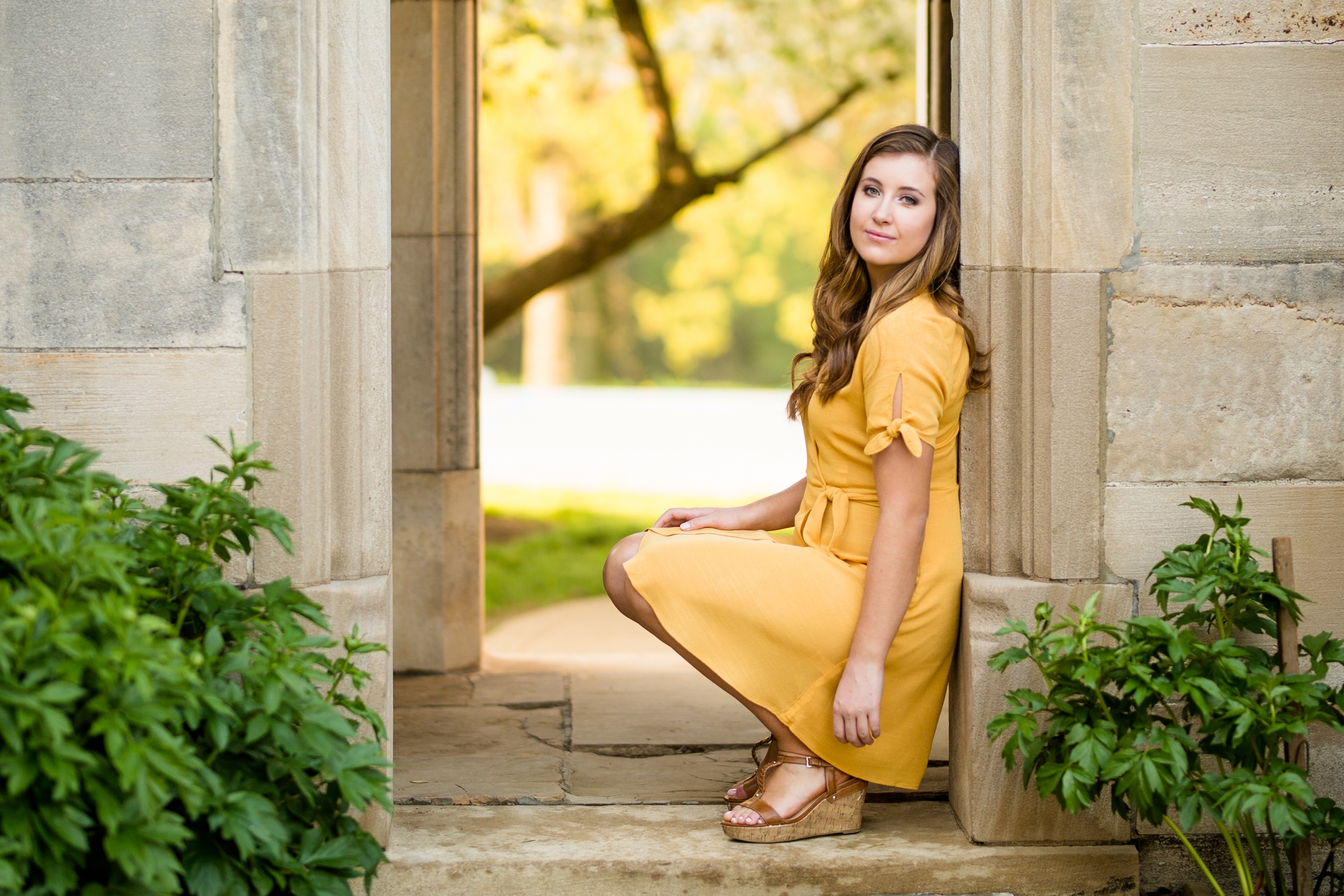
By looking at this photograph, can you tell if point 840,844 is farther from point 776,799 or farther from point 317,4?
point 317,4

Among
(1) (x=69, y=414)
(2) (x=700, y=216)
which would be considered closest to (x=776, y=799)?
(1) (x=69, y=414)

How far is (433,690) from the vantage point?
15.3 ft

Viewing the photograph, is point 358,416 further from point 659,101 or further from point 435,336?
point 659,101

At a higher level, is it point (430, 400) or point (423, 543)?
point (430, 400)

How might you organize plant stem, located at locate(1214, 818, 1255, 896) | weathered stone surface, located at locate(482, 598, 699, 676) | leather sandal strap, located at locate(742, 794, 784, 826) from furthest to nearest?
weathered stone surface, located at locate(482, 598, 699, 676) < leather sandal strap, located at locate(742, 794, 784, 826) < plant stem, located at locate(1214, 818, 1255, 896)

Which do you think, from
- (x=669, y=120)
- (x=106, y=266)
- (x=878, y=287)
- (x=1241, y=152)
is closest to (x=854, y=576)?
(x=878, y=287)

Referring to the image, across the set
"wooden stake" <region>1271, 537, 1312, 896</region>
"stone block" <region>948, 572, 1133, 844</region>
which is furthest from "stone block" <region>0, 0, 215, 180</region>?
"wooden stake" <region>1271, 537, 1312, 896</region>

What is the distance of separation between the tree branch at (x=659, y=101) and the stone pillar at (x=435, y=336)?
2.83 m

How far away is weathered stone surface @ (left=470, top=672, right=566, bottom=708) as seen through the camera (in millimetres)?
4371

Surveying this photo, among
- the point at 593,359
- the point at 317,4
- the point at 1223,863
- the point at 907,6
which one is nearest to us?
the point at 317,4

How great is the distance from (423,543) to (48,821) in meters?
3.28

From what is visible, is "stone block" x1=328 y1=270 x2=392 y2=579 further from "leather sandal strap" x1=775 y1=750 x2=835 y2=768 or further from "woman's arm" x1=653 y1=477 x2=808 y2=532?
"leather sandal strap" x1=775 y1=750 x2=835 y2=768

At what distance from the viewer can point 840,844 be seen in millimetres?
2885

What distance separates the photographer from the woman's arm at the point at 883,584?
274 centimetres
